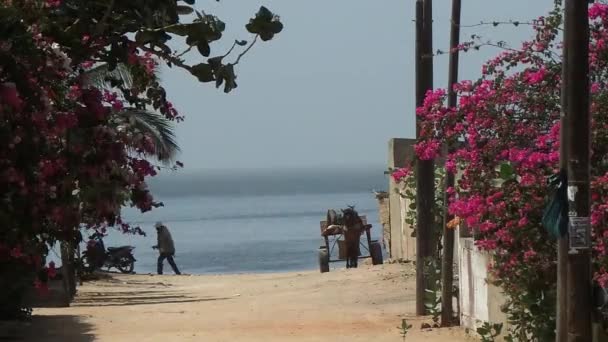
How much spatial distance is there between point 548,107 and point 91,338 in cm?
675

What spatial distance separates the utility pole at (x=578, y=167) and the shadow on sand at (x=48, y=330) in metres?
7.85

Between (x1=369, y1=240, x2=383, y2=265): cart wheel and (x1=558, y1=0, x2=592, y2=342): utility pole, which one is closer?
(x1=558, y1=0, x2=592, y2=342): utility pole

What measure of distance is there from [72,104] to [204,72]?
7.26ft

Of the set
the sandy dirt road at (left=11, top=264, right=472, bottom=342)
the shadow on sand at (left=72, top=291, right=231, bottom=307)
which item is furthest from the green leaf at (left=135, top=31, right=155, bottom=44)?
the shadow on sand at (left=72, top=291, right=231, bottom=307)

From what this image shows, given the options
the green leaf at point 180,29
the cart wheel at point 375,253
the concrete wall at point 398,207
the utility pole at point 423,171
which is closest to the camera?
the green leaf at point 180,29

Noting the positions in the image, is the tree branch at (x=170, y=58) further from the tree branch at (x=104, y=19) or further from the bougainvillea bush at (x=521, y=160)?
the bougainvillea bush at (x=521, y=160)

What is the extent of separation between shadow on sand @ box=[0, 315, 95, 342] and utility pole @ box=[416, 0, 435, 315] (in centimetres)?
464

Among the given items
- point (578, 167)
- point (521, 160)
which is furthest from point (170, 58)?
point (521, 160)

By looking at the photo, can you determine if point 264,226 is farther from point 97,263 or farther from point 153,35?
point 153,35

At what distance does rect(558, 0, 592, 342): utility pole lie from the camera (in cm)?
920

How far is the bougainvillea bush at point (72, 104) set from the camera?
7.35 metres

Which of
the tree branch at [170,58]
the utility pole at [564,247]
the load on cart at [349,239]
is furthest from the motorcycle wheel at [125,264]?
the tree branch at [170,58]

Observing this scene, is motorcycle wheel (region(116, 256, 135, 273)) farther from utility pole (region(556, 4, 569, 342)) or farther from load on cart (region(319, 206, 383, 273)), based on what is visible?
utility pole (region(556, 4, 569, 342))

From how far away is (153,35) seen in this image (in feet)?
24.2
